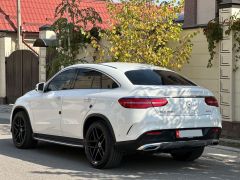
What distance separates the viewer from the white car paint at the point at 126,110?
7754 millimetres

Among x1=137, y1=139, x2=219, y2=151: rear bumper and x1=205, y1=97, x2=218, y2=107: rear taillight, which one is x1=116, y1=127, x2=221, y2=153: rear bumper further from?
x1=205, y1=97, x2=218, y2=107: rear taillight

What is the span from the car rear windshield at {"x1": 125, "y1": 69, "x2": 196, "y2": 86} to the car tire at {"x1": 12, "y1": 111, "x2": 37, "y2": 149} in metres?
2.66

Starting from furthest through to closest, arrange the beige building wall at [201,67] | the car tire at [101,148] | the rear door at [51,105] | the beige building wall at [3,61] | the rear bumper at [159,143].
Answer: the beige building wall at [3,61]
the beige building wall at [201,67]
the rear door at [51,105]
the car tire at [101,148]
the rear bumper at [159,143]

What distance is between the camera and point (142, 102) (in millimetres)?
7762

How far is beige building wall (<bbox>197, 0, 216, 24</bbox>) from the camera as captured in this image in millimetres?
19777

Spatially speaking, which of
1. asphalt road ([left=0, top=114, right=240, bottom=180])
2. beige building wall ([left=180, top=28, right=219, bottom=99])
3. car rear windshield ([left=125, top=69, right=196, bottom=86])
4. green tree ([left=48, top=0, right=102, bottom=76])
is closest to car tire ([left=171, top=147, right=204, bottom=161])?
asphalt road ([left=0, top=114, right=240, bottom=180])

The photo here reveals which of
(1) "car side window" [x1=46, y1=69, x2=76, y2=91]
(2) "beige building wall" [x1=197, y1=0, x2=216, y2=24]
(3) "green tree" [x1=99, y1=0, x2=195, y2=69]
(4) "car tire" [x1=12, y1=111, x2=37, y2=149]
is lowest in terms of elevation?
(4) "car tire" [x1=12, y1=111, x2=37, y2=149]

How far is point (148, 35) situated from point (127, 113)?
5601mm

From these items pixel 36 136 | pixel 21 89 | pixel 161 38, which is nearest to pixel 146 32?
pixel 161 38

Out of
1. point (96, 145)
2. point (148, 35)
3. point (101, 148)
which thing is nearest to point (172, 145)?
point (101, 148)

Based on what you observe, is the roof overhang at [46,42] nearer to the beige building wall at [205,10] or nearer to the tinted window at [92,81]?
the beige building wall at [205,10]

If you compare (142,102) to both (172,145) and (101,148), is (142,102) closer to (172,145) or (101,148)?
(172,145)

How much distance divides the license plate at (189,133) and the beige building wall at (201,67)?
4456 mm

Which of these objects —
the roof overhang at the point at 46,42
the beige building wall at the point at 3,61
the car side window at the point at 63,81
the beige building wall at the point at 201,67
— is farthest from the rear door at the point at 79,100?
the beige building wall at the point at 3,61
